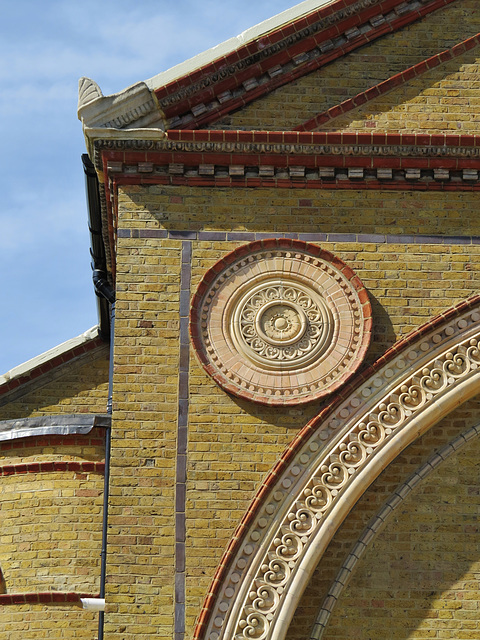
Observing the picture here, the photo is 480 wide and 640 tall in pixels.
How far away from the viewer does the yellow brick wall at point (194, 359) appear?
1034cm

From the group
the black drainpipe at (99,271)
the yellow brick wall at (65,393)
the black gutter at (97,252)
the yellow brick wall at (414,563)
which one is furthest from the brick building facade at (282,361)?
the yellow brick wall at (65,393)

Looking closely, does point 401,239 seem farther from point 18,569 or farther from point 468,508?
point 18,569

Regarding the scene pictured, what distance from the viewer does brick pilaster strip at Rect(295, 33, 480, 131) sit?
11906 mm

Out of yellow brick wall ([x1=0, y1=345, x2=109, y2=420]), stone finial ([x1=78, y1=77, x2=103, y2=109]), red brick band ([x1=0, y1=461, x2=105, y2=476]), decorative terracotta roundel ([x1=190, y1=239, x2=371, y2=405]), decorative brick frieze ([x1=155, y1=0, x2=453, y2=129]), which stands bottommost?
red brick band ([x1=0, y1=461, x2=105, y2=476])

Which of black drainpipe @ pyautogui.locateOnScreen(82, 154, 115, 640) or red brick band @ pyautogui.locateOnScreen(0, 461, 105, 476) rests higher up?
black drainpipe @ pyautogui.locateOnScreen(82, 154, 115, 640)

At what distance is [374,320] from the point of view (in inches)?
441

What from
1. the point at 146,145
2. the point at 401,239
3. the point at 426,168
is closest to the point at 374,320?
the point at 401,239

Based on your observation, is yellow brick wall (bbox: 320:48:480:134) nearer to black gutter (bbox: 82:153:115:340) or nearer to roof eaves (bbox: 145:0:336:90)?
roof eaves (bbox: 145:0:336:90)

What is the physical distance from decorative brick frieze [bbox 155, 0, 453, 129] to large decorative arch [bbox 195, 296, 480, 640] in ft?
9.66

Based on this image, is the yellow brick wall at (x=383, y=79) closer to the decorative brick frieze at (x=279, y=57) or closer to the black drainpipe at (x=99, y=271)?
the decorative brick frieze at (x=279, y=57)

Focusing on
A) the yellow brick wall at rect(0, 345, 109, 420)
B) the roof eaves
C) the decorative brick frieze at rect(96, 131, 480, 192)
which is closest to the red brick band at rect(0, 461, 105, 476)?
the yellow brick wall at rect(0, 345, 109, 420)

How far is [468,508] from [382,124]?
3834mm

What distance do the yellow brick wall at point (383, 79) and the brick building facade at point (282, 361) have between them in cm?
2

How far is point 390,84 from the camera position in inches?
476
